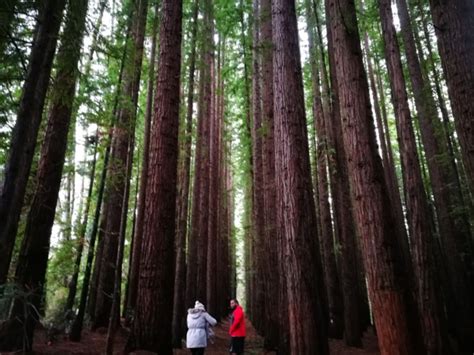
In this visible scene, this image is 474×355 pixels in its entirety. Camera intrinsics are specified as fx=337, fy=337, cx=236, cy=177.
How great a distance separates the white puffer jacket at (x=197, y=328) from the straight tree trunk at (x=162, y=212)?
6.33 feet

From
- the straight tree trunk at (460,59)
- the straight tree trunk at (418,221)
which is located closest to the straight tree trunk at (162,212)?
the straight tree trunk at (460,59)

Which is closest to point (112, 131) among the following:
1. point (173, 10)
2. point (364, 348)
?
point (173, 10)

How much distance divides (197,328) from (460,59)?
6.64 meters

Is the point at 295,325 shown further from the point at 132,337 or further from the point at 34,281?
the point at 34,281

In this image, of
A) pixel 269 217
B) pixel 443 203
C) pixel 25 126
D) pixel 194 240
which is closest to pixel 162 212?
pixel 25 126

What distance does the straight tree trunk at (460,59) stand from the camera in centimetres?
378

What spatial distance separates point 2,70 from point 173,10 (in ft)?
12.3

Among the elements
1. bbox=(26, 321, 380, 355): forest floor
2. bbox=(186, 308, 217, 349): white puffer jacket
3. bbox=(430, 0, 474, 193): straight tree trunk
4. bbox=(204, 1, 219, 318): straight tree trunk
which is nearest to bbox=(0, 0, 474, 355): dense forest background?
bbox=(430, 0, 474, 193): straight tree trunk

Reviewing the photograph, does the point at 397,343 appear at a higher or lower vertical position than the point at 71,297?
lower

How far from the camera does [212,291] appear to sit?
15.2m

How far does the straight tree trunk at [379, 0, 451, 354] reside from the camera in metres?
6.55

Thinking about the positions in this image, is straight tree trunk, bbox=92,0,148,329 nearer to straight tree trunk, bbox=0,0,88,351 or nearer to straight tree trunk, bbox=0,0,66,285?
straight tree trunk, bbox=0,0,88,351

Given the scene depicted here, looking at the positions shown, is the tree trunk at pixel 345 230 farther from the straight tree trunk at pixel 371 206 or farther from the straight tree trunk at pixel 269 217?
the straight tree trunk at pixel 371 206

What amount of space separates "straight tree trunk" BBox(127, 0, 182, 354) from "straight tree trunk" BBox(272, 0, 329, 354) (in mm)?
1929
